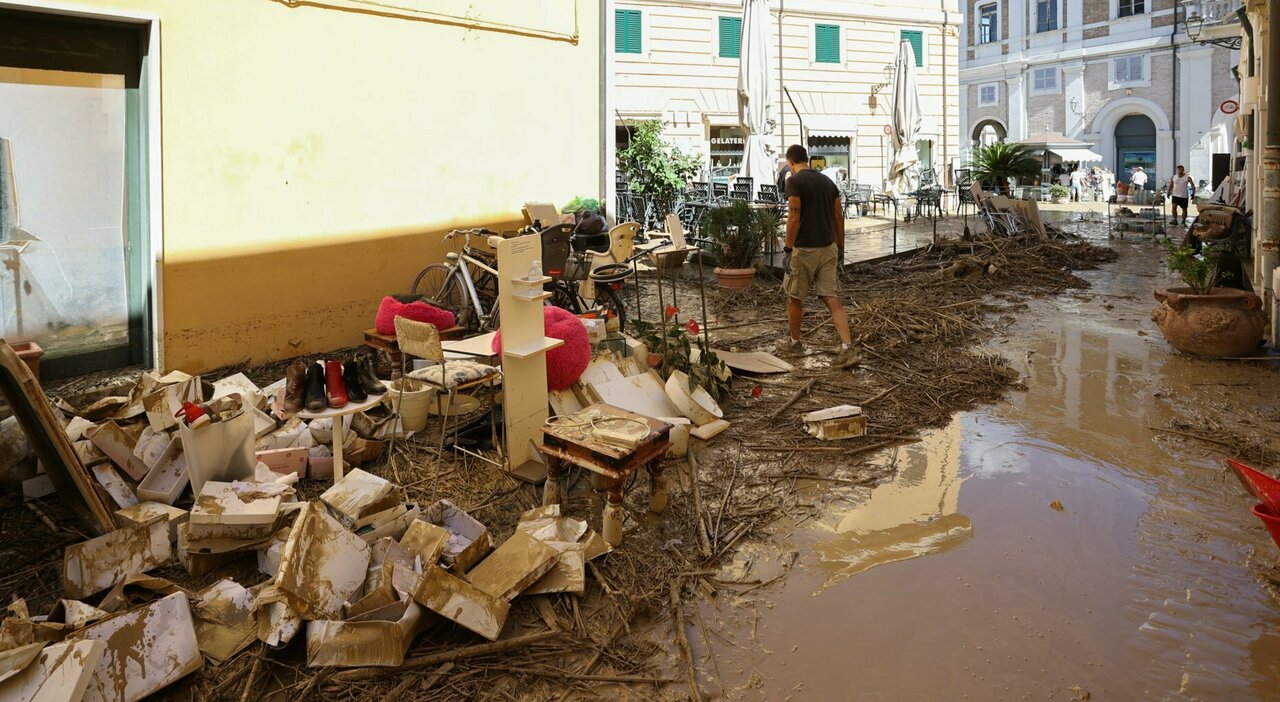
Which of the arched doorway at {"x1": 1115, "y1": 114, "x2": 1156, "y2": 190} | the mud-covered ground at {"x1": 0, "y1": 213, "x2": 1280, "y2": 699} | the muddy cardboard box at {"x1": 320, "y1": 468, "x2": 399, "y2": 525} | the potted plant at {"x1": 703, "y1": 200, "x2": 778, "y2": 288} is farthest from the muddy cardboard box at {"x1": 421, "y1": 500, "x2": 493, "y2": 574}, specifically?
the arched doorway at {"x1": 1115, "y1": 114, "x2": 1156, "y2": 190}

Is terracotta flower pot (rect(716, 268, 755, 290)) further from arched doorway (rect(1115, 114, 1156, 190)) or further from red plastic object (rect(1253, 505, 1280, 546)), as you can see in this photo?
arched doorway (rect(1115, 114, 1156, 190))

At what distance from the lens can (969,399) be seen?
5.41m

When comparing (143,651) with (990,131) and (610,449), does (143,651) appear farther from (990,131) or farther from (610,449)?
(990,131)

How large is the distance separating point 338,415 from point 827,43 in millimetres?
22101

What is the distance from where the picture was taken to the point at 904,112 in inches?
761

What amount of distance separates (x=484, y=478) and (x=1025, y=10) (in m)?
35.8

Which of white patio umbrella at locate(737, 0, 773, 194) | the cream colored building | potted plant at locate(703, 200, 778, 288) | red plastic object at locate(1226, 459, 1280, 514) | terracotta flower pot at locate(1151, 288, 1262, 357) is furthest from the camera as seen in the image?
the cream colored building

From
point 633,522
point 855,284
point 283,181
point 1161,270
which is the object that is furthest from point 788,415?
point 1161,270

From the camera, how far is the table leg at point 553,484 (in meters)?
3.50

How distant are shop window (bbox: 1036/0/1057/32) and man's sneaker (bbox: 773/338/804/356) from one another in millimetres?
31720

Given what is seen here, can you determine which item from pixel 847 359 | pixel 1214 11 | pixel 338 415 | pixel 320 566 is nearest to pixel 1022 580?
pixel 320 566

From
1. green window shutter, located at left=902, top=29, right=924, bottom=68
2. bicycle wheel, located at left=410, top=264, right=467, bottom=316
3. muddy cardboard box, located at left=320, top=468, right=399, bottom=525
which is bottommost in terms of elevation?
muddy cardboard box, located at left=320, top=468, right=399, bottom=525

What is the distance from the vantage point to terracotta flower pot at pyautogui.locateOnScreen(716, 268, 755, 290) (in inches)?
373

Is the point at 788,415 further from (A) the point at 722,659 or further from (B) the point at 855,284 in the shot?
(B) the point at 855,284
